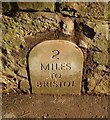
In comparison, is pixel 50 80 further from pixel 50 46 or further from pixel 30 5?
pixel 30 5

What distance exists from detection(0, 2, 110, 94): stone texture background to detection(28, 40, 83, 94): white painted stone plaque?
6cm

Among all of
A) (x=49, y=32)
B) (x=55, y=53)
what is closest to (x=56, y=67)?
(x=55, y=53)

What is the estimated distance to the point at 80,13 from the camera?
206 cm

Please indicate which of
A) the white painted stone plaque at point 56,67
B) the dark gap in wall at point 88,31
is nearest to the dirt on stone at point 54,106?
the white painted stone plaque at point 56,67

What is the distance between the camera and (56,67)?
2262 mm

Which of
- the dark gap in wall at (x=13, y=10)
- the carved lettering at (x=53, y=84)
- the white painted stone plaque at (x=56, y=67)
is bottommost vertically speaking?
the carved lettering at (x=53, y=84)

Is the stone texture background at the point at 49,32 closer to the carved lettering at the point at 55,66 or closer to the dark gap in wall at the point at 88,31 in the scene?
the dark gap in wall at the point at 88,31

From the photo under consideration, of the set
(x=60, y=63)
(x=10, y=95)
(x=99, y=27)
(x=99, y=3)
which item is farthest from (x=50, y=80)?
(x=99, y=3)

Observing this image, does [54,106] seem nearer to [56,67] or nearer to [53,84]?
[53,84]

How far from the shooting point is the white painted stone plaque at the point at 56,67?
218 cm

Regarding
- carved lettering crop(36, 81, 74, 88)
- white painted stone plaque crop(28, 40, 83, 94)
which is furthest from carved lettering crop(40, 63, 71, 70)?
carved lettering crop(36, 81, 74, 88)

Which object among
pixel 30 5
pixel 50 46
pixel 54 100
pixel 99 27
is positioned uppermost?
pixel 30 5

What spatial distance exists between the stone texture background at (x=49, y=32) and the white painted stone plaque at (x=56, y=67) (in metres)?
0.06

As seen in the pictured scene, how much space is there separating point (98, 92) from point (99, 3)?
745 millimetres
